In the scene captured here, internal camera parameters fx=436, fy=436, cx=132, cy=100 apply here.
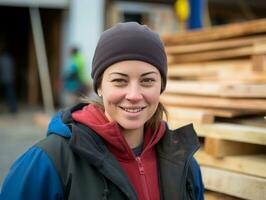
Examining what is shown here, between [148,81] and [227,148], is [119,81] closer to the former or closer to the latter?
[148,81]

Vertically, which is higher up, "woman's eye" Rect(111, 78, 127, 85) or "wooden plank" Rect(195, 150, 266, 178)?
"woman's eye" Rect(111, 78, 127, 85)

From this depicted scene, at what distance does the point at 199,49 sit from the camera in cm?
455

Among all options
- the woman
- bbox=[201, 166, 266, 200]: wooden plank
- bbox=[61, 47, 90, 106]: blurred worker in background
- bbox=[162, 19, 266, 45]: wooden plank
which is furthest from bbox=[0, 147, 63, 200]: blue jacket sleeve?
bbox=[61, 47, 90, 106]: blurred worker in background

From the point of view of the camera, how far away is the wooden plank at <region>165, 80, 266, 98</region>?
3.00 m

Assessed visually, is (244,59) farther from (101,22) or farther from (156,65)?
(101,22)

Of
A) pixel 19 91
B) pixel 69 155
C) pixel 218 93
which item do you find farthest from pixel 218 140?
pixel 19 91

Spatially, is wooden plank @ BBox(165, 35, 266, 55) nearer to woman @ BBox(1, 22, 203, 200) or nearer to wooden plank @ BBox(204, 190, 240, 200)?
wooden plank @ BBox(204, 190, 240, 200)

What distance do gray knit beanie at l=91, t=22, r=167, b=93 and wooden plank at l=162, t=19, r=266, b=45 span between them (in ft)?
6.52

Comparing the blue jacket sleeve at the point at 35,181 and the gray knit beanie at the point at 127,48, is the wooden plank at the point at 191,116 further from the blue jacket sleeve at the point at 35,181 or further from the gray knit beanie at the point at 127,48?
the blue jacket sleeve at the point at 35,181

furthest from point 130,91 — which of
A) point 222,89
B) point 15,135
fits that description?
point 15,135

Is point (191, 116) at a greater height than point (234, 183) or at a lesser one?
greater

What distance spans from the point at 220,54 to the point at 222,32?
22cm

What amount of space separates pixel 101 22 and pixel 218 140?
34.0 ft

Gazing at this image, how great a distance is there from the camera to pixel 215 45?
14.2 feet
